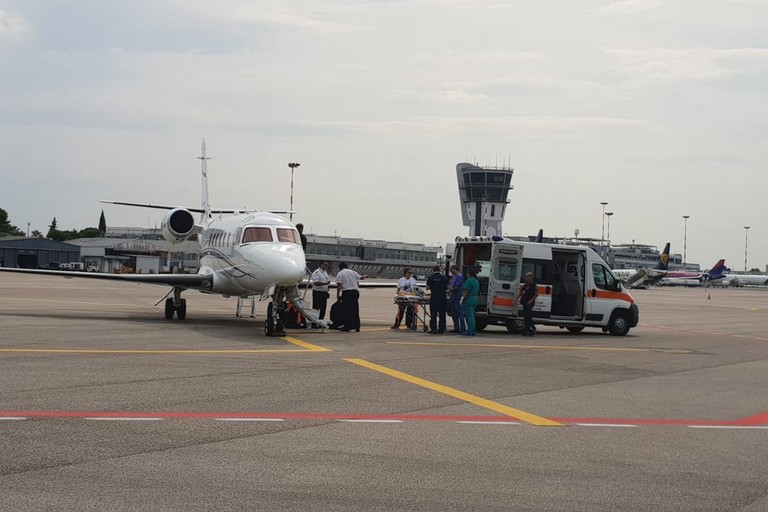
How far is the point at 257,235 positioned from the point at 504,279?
23.5 feet

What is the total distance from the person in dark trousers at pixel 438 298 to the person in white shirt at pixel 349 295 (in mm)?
2075

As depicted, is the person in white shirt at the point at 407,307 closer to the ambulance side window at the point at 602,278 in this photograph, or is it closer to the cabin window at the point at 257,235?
the cabin window at the point at 257,235

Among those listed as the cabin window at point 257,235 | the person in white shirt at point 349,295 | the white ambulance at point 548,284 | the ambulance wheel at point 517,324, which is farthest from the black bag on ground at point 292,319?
the ambulance wheel at point 517,324

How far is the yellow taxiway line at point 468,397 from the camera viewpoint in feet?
35.7

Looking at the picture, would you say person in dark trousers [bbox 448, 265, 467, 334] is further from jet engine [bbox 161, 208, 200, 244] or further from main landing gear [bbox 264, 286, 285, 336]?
jet engine [bbox 161, 208, 200, 244]

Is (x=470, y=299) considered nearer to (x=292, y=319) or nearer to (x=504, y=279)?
(x=504, y=279)

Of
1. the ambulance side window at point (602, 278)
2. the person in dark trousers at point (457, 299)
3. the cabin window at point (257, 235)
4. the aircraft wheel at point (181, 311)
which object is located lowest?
the aircraft wheel at point (181, 311)

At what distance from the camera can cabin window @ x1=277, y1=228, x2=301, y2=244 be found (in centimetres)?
2405

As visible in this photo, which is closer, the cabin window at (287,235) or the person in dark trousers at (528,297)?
the cabin window at (287,235)

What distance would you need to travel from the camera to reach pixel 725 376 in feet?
54.4

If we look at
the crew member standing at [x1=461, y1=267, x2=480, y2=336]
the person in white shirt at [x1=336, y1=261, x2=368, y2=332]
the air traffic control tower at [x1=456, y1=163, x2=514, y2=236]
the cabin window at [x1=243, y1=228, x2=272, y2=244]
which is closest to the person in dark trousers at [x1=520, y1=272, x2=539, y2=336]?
the crew member standing at [x1=461, y1=267, x2=480, y2=336]

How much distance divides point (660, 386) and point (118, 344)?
10.8m

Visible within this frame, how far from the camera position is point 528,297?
25375 millimetres

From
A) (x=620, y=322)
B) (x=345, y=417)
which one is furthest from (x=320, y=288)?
(x=345, y=417)
